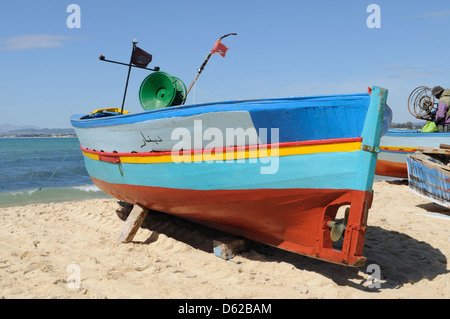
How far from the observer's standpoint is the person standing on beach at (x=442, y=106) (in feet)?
34.1

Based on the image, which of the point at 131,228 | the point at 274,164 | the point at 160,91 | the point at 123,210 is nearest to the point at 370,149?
the point at 274,164

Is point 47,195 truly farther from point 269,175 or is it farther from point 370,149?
point 370,149

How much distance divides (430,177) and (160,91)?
18.3 ft

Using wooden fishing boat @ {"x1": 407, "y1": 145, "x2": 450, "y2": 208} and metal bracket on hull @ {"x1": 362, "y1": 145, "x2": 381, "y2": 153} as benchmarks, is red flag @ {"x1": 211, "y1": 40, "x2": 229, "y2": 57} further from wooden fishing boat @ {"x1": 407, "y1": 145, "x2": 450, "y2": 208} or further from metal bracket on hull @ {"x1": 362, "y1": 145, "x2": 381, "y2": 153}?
wooden fishing boat @ {"x1": 407, "y1": 145, "x2": 450, "y2": 208}

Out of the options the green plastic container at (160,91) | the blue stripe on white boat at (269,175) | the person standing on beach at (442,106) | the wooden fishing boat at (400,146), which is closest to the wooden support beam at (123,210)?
the green plastic container at (160,91)

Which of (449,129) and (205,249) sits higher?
(449,129)

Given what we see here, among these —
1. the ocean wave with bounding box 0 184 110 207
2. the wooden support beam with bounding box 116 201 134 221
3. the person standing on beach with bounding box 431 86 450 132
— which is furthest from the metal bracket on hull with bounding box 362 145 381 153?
the ocean wave with bounding box 0 184 110 207

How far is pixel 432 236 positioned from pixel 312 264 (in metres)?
2.50

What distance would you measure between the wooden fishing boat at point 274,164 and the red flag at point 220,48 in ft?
6.36

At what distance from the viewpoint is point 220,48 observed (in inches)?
229

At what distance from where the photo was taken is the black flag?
6384mm

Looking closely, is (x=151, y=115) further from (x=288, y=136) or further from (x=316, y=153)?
(x=316, y=153)

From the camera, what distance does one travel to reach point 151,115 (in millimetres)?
4465
